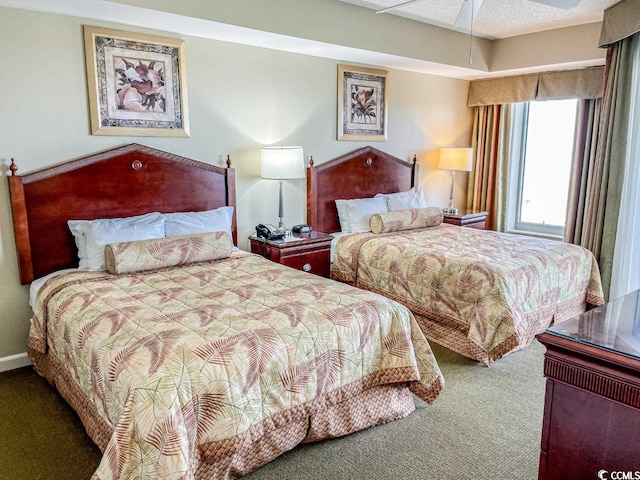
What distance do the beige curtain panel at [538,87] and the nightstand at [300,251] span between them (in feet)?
9.46

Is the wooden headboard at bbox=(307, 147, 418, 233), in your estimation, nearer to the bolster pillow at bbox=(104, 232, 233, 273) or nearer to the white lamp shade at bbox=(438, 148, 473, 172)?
the white lamp shade at bbox=(438, 148, 473, 172)

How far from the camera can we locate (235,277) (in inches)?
110

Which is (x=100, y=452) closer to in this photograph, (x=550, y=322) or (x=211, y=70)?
(x=211, y=70)

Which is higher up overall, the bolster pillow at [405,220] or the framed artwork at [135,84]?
the framed artwork at [135,84]

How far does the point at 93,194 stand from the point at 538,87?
14.7ft

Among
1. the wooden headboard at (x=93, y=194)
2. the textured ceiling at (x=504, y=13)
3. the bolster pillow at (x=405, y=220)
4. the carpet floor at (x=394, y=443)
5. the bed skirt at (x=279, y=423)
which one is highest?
the textured ceiling at (x=504, y=13)

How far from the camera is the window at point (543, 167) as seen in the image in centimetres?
508

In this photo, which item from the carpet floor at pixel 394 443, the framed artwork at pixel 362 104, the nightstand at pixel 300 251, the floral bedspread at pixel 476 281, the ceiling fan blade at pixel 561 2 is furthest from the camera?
the framed artwork at pixel 362 104

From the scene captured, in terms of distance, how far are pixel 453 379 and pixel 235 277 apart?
1.51m

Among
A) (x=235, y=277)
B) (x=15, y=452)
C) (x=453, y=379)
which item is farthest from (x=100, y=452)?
(x=453, y=379)

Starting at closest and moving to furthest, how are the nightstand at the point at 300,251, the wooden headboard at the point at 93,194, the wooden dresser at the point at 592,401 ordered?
the wooden dresser at the point at 592,401, the wooden headboard at the point at 93,194, the nightstand at the point at 300,251

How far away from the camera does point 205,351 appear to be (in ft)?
5.95

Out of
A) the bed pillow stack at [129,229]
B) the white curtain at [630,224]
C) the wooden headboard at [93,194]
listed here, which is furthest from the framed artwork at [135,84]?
the white curtain at [630,224]

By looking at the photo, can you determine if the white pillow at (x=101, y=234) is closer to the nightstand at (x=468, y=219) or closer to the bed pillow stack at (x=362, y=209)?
the bed pillow stack at (x=362, y=209)
